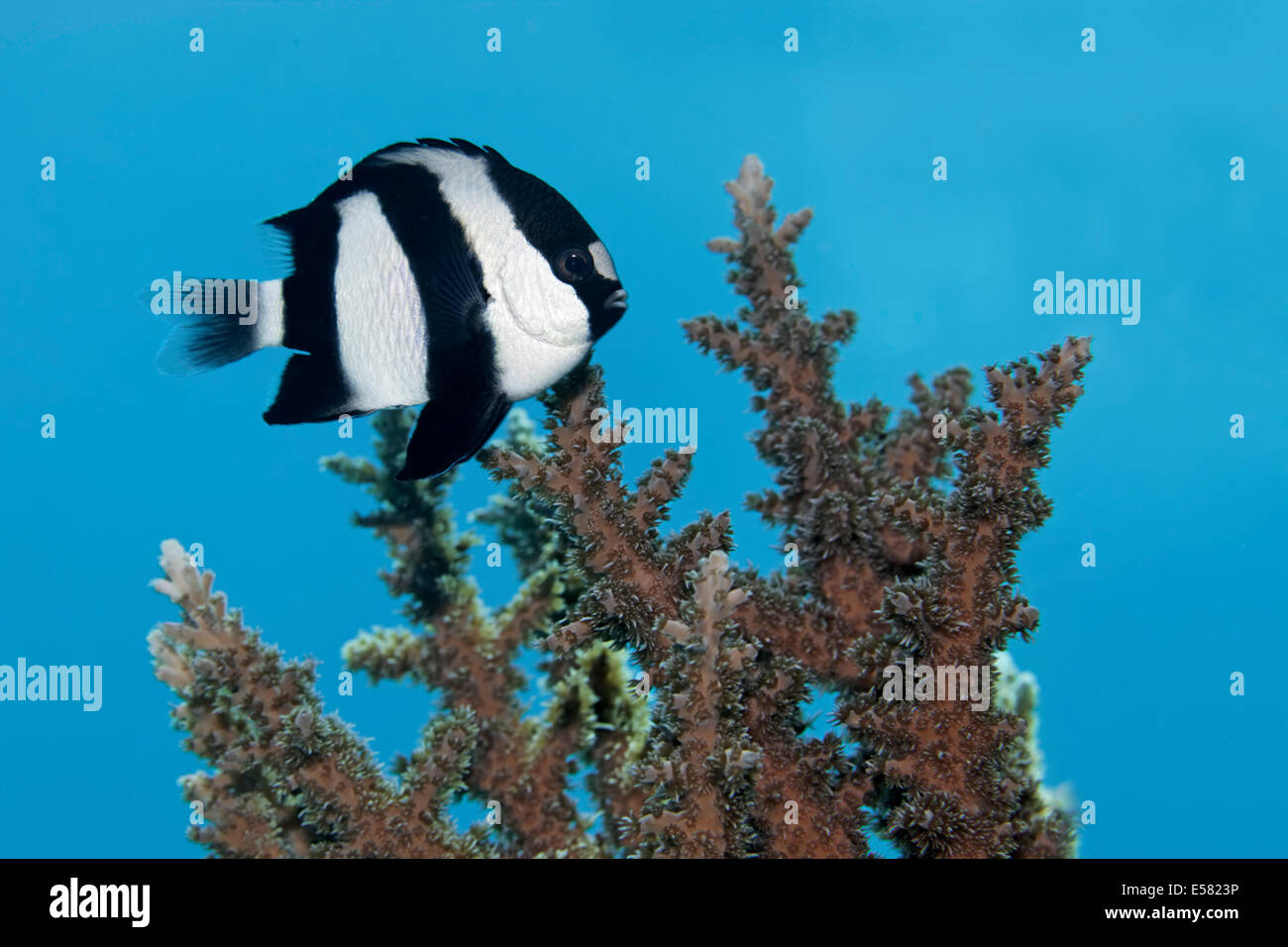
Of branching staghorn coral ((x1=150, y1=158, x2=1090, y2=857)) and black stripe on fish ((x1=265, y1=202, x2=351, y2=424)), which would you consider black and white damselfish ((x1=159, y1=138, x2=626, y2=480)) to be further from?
branching staghorn coral ((x1=150, y1=158, x2=1090, y2=857))

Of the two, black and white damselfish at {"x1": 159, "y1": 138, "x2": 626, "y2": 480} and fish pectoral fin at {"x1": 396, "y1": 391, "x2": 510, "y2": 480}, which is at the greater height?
black and white damselfish at {"x1": 159, "y1": 138, "x2": 626, "y2": 480}

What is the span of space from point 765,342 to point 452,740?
177 centimetres

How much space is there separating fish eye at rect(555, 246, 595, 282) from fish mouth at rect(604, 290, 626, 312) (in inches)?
3.2

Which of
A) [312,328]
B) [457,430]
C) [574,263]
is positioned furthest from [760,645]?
[312,328]

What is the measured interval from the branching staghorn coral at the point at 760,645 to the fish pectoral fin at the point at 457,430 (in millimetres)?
549

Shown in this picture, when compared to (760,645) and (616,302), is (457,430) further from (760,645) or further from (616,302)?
(760,645)

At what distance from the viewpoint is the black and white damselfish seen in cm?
189

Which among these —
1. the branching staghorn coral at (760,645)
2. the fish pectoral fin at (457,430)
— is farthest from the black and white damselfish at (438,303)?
the branching staghorn coral at (760,645)

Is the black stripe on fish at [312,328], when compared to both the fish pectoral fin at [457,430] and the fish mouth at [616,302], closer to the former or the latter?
the fish pectoral fin at [457,430]

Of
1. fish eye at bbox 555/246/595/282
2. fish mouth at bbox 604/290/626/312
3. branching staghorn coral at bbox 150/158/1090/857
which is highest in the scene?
fish eye at bbox 555/246/595/282

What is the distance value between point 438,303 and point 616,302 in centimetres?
40

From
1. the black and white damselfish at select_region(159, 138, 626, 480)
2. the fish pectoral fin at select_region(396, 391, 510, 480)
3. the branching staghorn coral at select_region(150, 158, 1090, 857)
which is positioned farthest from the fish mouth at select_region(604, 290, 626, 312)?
the branching staghorn coral at select_region(150, 158, 1090, 857)

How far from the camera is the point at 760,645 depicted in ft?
8.25

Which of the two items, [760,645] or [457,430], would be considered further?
[760,645]
